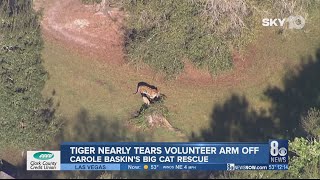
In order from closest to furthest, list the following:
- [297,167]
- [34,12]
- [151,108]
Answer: [297,167] → [151,108] → [34,12]

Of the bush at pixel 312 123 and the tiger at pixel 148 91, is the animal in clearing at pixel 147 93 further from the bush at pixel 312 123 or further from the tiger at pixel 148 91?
the bush at pixel 312 123

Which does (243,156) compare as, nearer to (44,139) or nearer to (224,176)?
(224,176)

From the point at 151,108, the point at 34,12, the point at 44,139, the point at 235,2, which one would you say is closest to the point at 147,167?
the point at 151,108

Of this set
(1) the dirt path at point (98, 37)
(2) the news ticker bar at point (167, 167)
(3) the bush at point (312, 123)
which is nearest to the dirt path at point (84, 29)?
(1) the dirt path at point (98, 37)

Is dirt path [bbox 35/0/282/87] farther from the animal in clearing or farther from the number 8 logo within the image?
the number 8 logo

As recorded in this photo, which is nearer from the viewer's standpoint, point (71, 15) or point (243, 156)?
point (243, 156)

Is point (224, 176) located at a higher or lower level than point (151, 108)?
lower
